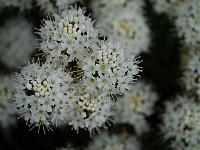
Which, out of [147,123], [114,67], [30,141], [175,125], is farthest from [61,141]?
[114,67]

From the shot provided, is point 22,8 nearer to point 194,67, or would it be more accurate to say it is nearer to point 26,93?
point 26,93

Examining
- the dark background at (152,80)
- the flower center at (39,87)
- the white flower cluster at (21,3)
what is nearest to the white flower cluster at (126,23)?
the dark background at (152,80)

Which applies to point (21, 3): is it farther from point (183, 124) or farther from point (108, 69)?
point (183, 124)

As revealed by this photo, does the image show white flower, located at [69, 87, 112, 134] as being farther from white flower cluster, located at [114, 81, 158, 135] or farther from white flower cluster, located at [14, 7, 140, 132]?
white flower cluster, located at [114, 81, 158, 135]

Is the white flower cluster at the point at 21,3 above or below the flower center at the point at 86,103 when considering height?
above

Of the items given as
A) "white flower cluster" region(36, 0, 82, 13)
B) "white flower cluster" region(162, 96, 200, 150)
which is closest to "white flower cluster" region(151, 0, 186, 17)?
"white flower cluster" region(162, 96, 200, 150)

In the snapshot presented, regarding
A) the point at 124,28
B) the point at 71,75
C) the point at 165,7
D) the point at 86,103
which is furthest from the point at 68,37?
the point at 165,7

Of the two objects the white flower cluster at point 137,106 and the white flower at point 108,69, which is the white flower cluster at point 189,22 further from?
the white flower at point 108,69
